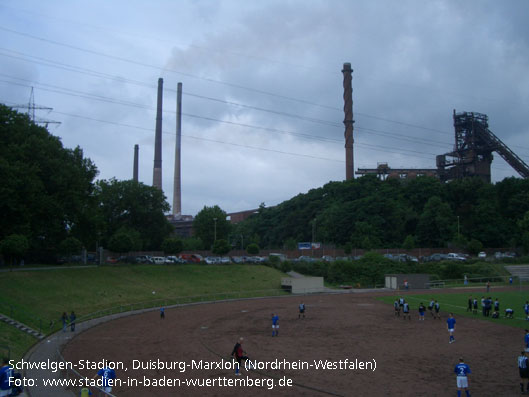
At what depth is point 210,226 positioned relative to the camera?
322 feet

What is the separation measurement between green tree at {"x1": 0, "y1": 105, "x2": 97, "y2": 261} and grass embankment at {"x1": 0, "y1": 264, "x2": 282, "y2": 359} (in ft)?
16.7

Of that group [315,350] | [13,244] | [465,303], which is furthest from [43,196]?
[465,303]

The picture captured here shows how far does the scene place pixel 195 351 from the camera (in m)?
22.6

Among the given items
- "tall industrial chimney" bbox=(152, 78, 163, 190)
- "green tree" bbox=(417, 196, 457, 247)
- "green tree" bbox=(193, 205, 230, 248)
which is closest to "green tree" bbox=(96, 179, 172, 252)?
"green tree" bbox=(193, 205, 230, 248)

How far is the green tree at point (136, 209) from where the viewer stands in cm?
7275

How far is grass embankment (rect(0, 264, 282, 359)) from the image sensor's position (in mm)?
31078

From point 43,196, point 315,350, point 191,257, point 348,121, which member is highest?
point 348,121

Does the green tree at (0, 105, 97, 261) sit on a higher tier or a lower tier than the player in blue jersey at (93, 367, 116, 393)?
higher

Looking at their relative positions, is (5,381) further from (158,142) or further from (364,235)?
(158,142)

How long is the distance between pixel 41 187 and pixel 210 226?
5517cm

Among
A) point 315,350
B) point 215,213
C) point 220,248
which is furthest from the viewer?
point 215,213

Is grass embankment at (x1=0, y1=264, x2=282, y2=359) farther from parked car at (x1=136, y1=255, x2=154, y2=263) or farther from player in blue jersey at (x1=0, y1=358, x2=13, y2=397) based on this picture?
player in blue jersey at (x1=0, y1=358, x2=13, y2=397)

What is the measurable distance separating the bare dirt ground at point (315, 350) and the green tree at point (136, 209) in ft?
125

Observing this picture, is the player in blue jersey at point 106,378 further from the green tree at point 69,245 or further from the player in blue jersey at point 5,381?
the green tree at point 69,245
